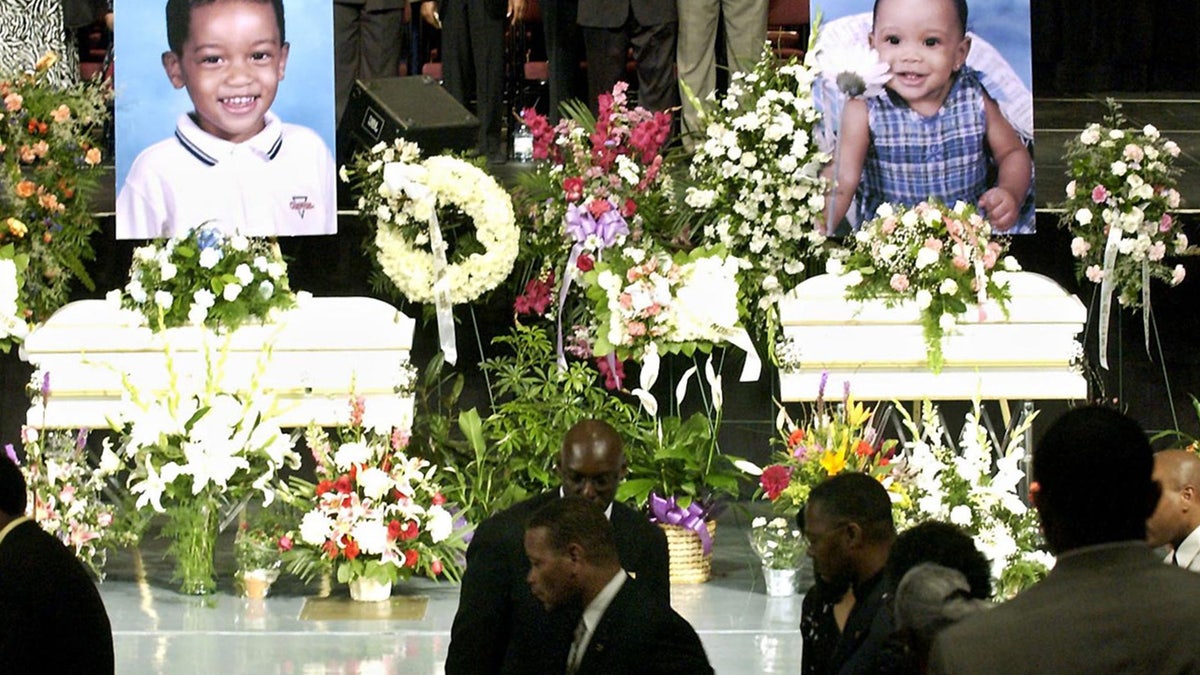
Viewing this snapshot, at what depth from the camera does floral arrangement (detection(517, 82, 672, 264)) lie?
322 inches

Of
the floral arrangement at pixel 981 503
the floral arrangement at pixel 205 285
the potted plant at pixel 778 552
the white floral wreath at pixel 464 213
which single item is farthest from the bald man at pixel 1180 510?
the floral arrangement at pixel 205 285

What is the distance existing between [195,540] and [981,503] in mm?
2511

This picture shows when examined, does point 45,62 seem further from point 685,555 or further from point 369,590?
point 685,555

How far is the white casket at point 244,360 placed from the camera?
796cm

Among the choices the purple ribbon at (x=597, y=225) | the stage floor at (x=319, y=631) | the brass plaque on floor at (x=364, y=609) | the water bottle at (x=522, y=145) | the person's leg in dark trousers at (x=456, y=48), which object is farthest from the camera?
the water bottle at (x=522, y=145)

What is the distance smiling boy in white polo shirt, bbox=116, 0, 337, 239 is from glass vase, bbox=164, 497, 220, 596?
138 cm

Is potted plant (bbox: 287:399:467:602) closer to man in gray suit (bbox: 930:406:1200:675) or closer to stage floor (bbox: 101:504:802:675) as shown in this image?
stage floor (bbox: 101:504:802:675)

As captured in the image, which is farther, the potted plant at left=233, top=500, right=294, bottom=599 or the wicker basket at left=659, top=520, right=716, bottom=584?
the wicker basket at left=659, top=520, right=716, bottom=584

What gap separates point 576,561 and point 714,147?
4.52 meters

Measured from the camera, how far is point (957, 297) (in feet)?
26.4

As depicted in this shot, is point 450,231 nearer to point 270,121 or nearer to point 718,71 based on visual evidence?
point 270,121

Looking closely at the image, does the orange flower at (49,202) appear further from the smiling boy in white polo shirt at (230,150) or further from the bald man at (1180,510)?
the bald man at (1180,510)

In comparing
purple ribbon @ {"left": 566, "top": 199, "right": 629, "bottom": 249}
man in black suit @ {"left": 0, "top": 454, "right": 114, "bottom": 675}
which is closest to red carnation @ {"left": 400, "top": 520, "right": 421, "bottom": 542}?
purple ribbon @ {"left": 566, "top": 199, "right": 629, "bottom": 249}

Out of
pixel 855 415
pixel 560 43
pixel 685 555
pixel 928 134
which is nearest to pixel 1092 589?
pixel 855 415
